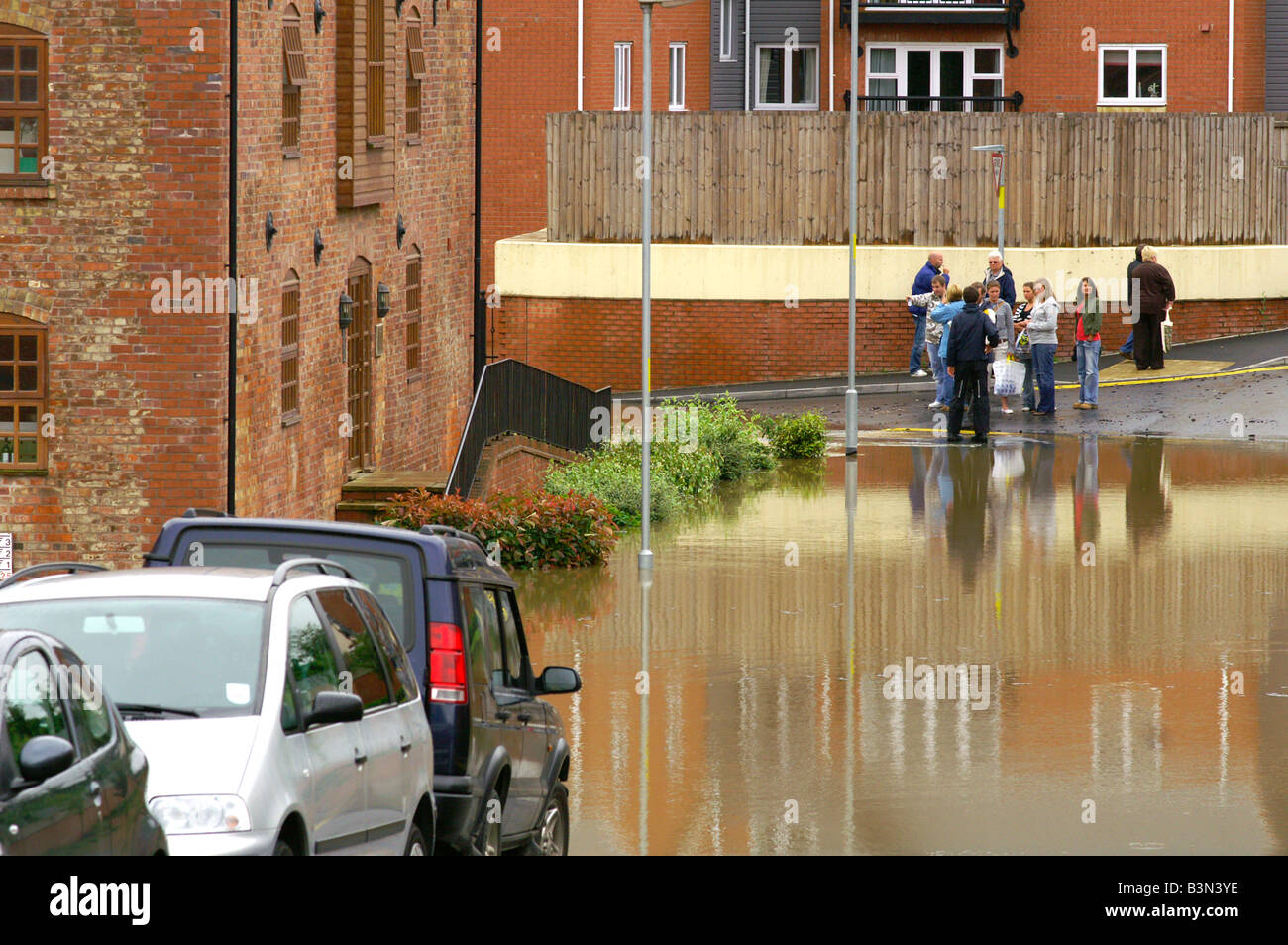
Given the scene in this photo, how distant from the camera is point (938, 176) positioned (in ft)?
120

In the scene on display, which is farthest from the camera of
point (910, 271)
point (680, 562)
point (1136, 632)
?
point (910, 271)

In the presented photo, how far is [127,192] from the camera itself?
19.0 meters

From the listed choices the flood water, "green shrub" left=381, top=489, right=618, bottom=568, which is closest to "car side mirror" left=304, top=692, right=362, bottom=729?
the flood water

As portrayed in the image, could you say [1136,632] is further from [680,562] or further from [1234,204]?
[1234,204]

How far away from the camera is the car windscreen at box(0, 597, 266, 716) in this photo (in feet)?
26.5

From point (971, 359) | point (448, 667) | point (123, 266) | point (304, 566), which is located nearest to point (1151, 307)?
point (971, 359)

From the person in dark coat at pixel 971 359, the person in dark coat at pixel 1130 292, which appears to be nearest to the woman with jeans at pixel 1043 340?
the person in dark coat at pixel 971 359

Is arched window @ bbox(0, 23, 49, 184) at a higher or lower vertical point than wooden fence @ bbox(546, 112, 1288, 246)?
lower

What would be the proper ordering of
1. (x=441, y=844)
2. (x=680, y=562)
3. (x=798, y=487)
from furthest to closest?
(x=798, y=487), (x=680, y=562), (x=441, y=844)

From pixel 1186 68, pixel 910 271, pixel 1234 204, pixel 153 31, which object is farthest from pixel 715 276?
pixel 153 31

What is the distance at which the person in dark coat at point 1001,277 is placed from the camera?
3114 cm

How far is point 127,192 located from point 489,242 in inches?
1123

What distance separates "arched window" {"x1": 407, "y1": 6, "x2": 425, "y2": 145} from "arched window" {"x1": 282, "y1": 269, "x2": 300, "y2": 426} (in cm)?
471

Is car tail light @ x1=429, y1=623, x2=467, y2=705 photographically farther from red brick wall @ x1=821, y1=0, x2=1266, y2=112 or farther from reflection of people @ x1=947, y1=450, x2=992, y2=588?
red brick wall @ x1=821, y1=0, x2=1266, y2=112
